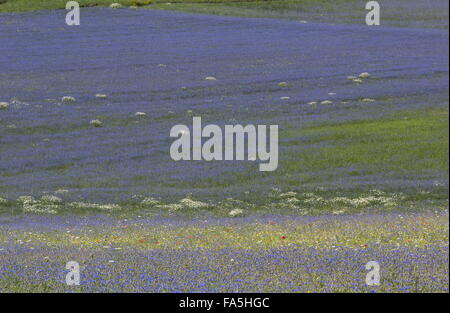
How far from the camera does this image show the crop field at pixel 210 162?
1250 centimetres

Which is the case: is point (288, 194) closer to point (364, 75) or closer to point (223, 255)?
point (223, 255)

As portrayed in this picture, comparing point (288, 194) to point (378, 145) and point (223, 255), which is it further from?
point (223, 255)

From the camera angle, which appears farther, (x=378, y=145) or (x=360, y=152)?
(x=378, y=145)

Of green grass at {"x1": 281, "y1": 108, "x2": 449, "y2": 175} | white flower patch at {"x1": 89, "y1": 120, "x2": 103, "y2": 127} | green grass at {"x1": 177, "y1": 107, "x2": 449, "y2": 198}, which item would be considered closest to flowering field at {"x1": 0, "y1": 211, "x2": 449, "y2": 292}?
green grass at {"x1": 177, "y1": 107, "x2": 449, "y2": 198}

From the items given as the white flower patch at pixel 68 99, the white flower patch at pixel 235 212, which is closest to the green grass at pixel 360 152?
the white flower patch at pixel 235 212

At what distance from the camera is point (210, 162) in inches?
1195

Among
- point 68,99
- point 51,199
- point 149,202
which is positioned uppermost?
point 68,99

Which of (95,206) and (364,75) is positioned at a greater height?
(364,75)

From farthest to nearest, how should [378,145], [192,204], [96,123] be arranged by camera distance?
[378,145] → [96,123] → [192,204]

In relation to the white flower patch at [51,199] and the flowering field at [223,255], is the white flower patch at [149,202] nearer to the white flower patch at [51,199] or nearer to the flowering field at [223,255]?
the white flower patch at [51,199]

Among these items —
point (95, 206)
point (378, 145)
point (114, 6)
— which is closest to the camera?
point (95, 206)

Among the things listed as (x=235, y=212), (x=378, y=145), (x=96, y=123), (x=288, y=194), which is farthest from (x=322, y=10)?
(x=235, y=212)

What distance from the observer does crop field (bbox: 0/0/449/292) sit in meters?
12.5

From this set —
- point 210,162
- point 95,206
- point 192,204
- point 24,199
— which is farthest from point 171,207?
point 210,162
